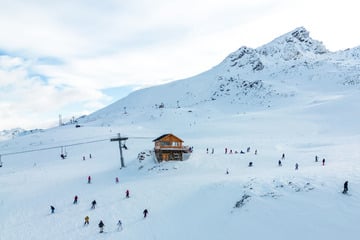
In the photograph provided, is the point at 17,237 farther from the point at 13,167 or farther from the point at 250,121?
the point at 250,121

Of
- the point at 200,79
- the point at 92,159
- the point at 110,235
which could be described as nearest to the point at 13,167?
the point at 92,159

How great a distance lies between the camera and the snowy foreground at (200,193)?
75.9 ft

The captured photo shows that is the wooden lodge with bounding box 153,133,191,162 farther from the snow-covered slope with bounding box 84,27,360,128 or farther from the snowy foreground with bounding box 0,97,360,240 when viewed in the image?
the snow-covered slope with bounding box 84,27,360,128

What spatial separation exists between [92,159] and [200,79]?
145 m

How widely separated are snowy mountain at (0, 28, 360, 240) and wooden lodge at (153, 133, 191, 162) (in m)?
1.82

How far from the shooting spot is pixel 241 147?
56156mm

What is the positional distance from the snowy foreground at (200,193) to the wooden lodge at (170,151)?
1763 millimetres

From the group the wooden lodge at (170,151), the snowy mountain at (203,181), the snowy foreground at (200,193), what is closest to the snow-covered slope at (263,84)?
the snowy mountain at (203,181)

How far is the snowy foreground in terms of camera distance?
2312 centimetres

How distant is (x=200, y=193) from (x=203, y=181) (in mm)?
3791

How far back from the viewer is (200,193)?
3112 centimetres

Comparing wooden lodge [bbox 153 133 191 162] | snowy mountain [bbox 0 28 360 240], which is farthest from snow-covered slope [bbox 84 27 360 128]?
wooden lodge [bbox 153 133 191 162]

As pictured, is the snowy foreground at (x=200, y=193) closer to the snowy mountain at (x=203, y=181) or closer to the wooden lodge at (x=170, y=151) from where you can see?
the snowy mountain at (x=203, y=181)

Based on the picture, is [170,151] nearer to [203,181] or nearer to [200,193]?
[203,181]
